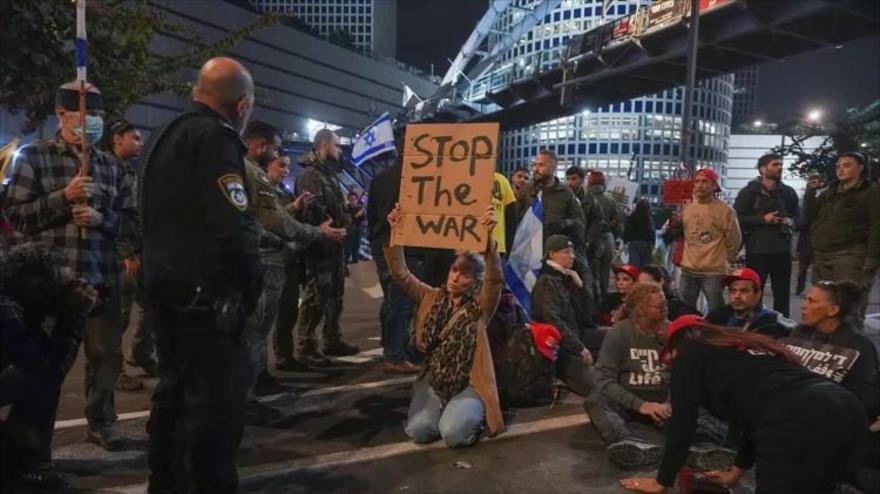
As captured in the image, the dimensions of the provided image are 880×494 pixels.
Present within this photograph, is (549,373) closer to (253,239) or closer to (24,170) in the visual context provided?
(253,239)

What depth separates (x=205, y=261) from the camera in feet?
8.25

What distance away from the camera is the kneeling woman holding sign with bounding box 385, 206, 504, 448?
13.7 ft

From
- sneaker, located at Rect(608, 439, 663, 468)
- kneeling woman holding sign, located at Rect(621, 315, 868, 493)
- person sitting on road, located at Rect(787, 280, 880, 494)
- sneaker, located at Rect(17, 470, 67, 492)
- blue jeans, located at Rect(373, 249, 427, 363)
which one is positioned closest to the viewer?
kneeling woman holding sign, located at Rect(621, 315, 868, 493)

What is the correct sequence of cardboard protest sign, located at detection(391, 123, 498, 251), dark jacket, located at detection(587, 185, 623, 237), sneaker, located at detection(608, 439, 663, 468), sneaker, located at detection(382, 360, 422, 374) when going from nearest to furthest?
sneaker, located at detection(608, 439, 663, 468) → cardboard protest sign, located at detection(391, 123, 498, 251) → sneaker, located at detection(382, 360, 422, 374) → dark jacket, located at detection(587, 185, 623, 237)

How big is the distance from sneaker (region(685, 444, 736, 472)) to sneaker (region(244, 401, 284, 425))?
2.57 m

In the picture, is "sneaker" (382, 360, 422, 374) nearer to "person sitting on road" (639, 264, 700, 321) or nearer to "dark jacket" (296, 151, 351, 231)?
"dark jacket" (296, 151, 351, 231)

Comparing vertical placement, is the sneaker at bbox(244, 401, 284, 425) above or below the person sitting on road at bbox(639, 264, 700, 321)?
below

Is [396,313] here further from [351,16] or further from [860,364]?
[351,16]

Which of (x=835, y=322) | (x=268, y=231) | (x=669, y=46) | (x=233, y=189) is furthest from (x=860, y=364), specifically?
(x=669, y=46)

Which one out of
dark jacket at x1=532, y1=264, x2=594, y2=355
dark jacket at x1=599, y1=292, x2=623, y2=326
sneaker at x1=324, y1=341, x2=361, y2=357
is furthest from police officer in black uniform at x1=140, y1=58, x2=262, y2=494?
dark jacket at x1=599, y1=292, x2=623, y2=326

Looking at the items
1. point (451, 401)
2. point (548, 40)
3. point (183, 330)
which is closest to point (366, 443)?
point (451, 401)

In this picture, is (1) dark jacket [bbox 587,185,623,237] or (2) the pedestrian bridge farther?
(2) the pedestrian bridge

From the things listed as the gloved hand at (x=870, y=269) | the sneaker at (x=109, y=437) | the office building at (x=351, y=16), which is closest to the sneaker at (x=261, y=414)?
the sneaker at (x=109, y=437)

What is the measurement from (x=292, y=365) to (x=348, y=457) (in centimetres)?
215
